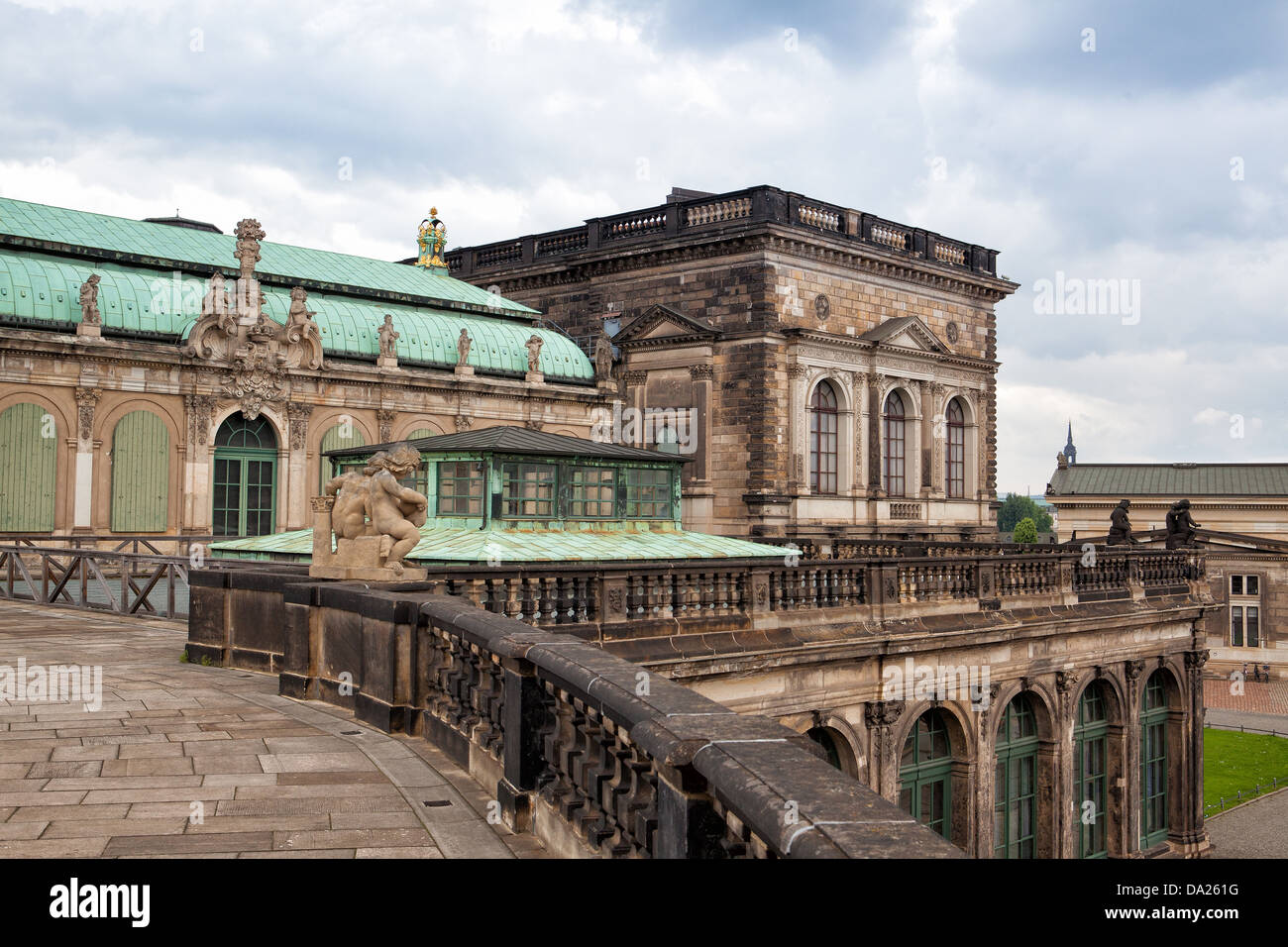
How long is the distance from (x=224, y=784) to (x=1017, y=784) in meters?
16.1

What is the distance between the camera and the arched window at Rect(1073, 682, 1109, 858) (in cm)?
2134

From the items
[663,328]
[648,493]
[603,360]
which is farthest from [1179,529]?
[603,360]

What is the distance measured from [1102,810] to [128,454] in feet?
70.4

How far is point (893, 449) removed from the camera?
3700cm

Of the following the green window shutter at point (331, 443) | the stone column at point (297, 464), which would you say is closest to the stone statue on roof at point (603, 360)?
the green window shutter at point (331, 443)

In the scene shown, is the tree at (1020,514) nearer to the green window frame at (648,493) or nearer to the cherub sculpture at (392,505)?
the green window frame at (648,493)

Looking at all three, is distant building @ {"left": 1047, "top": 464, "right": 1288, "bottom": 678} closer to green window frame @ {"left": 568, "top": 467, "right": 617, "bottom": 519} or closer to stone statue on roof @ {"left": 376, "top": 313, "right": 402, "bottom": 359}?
stone statue on roof @ {"left": 376, "top": 313, "right": 402, "bottom": 359}

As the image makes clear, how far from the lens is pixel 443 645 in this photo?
29.2 feet

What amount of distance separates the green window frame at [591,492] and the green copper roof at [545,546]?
0.33 meters

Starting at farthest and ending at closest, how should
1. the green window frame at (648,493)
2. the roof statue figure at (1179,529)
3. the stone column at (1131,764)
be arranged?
the roof statue figure at (1179,529)
the stone column at (1131,764)
the green window frame at (648,493)

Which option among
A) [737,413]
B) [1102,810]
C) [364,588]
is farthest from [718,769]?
[737,413]

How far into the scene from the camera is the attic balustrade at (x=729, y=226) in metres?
34.2

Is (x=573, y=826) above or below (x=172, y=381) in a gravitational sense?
below
